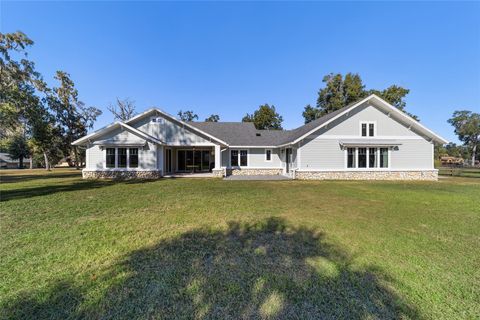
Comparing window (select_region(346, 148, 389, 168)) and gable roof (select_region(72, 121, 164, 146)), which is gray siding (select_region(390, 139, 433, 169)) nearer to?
window (select_region(346, 148, 389, 168))

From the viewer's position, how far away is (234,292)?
2852 millimetres

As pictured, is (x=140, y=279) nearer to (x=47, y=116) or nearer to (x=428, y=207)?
(x=428, y=207)

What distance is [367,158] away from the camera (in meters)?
17.3

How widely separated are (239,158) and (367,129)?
10995 mm

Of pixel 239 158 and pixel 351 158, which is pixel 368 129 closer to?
pixel 351 158

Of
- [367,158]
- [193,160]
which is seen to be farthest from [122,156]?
[367,158]

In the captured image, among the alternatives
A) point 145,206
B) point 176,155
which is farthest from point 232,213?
Answer: point 176,155

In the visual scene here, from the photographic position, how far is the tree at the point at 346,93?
3212 centimetres

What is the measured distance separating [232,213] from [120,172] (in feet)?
44.6

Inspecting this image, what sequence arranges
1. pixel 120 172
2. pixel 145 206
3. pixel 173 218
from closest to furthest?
pixel 173 218, pixel 145 206, pixel 120 172

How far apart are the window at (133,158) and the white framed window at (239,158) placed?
8.15m

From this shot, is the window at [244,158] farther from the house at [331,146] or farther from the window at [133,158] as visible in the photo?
the window at [133,158]

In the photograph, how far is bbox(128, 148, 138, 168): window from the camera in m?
17.1

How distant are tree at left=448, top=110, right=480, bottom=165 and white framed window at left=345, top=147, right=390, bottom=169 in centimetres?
6701
